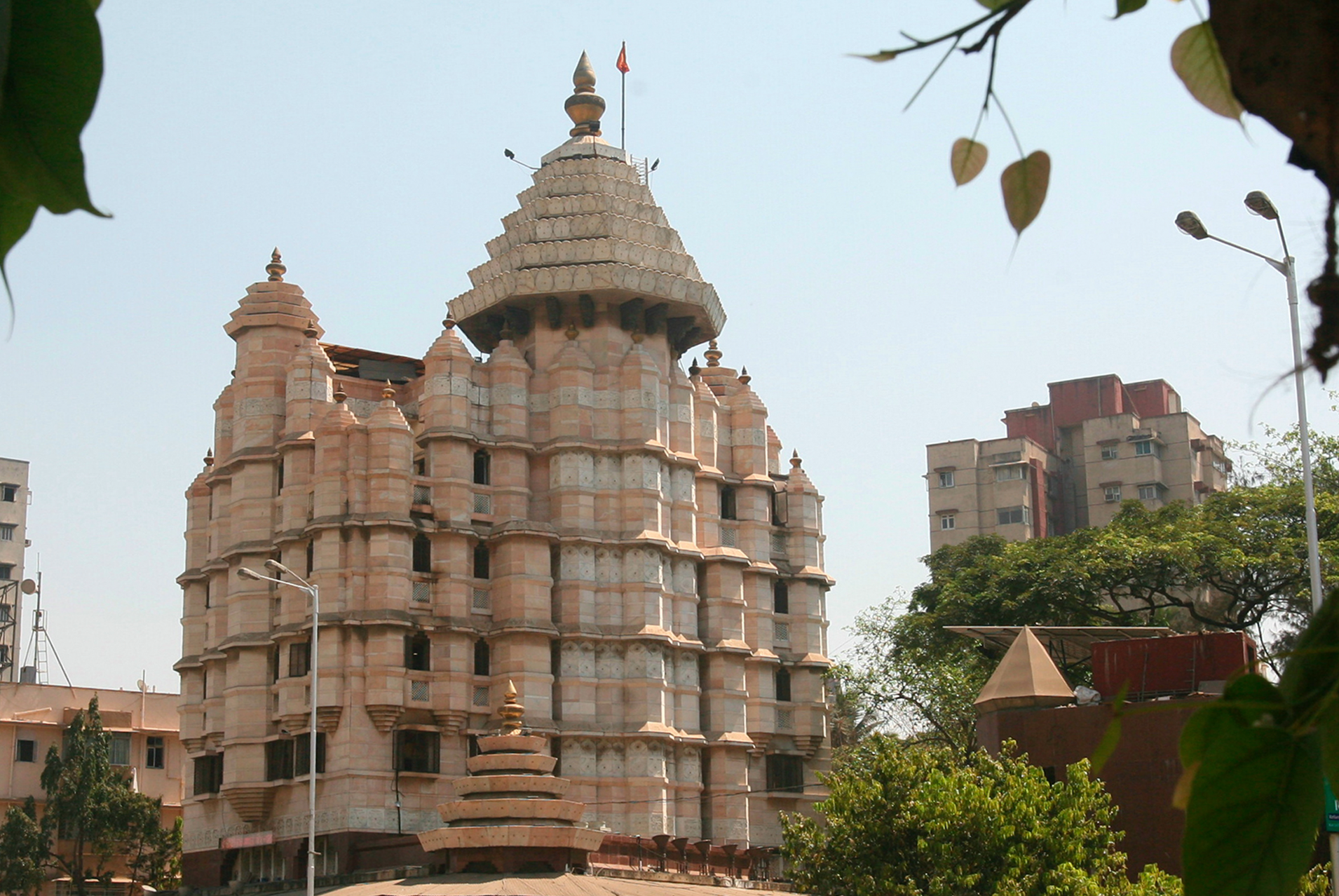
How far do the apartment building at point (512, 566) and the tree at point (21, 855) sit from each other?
7.58 meters

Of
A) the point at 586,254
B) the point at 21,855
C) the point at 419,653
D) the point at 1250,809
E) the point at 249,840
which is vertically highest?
the point at 586,254

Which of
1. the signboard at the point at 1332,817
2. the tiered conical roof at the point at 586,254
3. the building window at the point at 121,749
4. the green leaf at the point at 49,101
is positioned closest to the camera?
the green leaf at the point at 49,101

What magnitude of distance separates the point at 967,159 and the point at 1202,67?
0.37 m

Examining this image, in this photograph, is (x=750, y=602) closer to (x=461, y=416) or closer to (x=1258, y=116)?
(x=461, y=416)

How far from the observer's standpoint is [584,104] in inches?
2117

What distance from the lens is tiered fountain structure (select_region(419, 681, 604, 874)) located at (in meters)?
36.0

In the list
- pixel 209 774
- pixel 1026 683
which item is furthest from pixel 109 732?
pixel 1026 683

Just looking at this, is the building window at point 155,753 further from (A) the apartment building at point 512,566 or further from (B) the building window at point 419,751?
(B) the building window at point 419,751

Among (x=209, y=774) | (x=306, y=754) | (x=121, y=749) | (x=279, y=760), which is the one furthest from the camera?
(x=121, y=749)

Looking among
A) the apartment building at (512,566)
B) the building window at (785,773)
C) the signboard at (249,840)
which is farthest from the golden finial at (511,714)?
the building window at (785,773)

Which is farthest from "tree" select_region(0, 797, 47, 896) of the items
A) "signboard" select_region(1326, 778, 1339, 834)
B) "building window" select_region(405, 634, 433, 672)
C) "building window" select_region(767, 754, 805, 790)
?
"signboard" select_region(1326, 778, 1339, 834)

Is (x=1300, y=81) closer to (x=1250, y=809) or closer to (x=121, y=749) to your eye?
(x=1250, y=809)

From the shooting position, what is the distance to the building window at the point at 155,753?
63.8 meters

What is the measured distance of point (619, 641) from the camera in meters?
46.5
